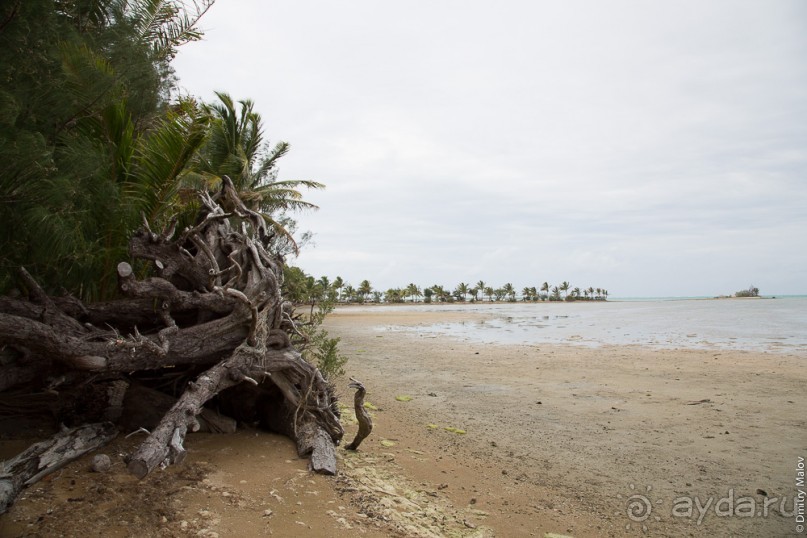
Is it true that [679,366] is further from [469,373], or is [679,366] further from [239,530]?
[239,530]

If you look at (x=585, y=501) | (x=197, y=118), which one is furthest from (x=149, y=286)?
(x=585, y=501)

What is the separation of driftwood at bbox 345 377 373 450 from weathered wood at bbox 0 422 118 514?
8.68ft

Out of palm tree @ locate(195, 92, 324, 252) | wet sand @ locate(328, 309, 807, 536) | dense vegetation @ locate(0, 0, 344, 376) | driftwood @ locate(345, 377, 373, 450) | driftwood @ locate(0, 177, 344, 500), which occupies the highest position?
palm tree @ locate(195, 92, 324, 252)

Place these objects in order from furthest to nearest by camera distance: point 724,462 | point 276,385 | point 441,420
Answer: point 441,420
point 724,462
point 276,385

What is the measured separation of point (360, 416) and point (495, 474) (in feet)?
6.37

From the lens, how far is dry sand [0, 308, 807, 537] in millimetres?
3842

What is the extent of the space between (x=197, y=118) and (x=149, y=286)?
330cm

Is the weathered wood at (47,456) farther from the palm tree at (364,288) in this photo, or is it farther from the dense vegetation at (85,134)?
the palm tree at (364,288)

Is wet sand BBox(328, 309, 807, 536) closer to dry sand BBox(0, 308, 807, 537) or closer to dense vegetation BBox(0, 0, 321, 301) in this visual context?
dry sand BBox(0, 308, 807, 537)

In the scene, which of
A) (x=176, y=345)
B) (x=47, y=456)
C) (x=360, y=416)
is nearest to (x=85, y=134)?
(x=176, y=345)

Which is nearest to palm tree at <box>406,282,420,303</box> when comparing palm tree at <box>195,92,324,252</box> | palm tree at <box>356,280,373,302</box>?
palm tree at <box>356,280,373,302</box>

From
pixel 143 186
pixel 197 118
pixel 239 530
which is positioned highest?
pixel 197 118

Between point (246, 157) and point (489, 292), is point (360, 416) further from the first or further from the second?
point (489, 292)

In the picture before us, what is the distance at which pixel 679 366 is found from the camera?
1385 centimetres
